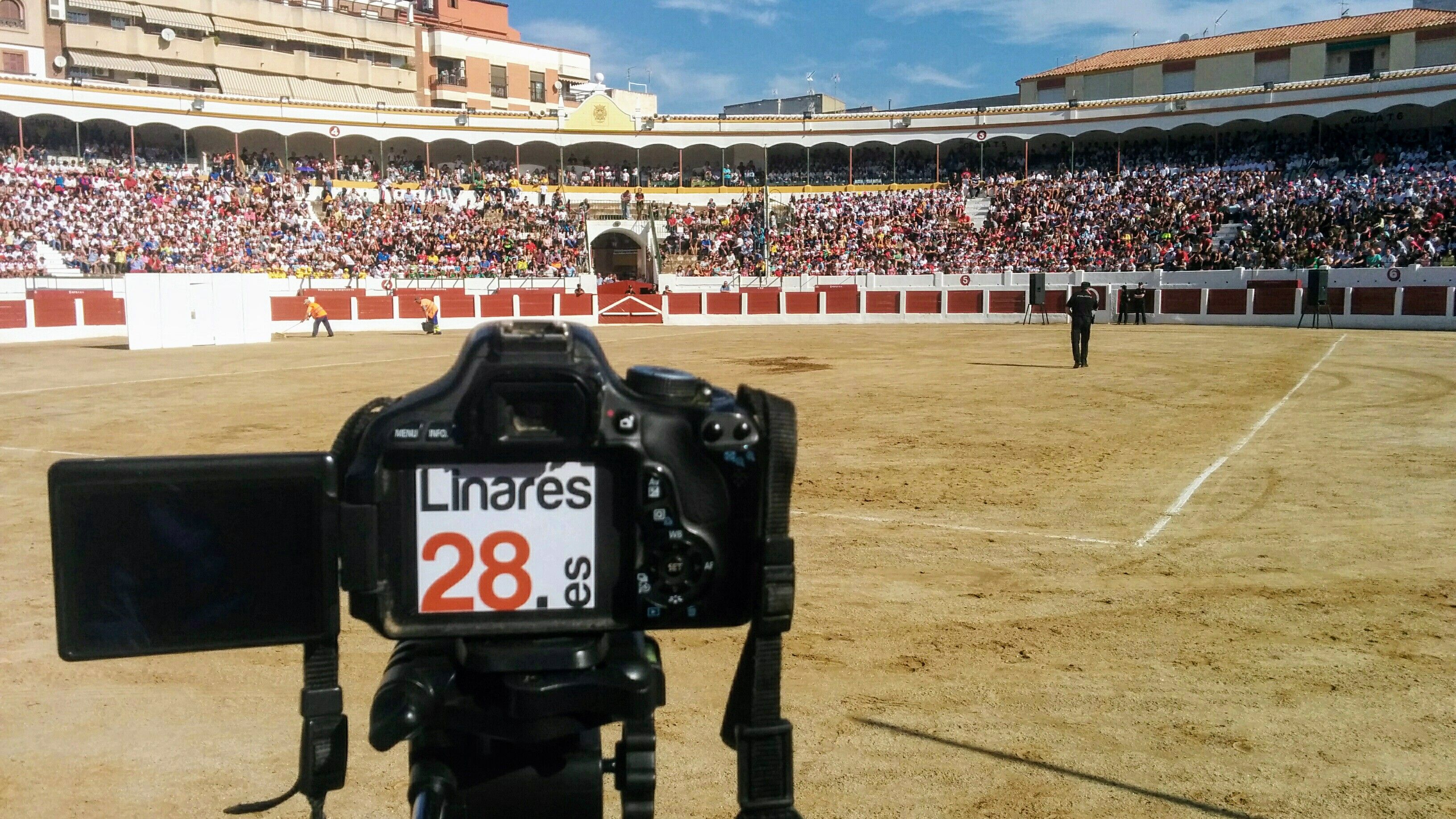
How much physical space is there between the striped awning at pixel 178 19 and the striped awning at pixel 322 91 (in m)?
4.75

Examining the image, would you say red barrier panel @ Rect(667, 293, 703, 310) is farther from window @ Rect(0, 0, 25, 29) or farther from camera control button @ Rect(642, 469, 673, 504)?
camera control button @ Rect(642, 469, 673, 504)

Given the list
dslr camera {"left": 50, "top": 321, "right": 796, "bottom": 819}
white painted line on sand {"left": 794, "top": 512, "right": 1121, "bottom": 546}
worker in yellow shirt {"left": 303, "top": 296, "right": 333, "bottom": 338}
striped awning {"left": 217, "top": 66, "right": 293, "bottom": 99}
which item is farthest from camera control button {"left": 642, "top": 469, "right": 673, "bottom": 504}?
striped awning {"left": 217, "top": 66, "right": 293, "bottom": 99}

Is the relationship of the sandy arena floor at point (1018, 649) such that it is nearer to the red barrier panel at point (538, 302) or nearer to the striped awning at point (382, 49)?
the red barrier panel at point (538, 302)

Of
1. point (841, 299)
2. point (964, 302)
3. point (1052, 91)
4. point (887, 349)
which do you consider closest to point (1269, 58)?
point (1052, 91)

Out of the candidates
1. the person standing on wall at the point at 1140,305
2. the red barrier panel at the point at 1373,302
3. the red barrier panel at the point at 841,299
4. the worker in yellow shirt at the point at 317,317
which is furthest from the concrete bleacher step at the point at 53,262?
the red barrier panel at the point at 1373,302

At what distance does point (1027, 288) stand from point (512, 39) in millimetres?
45413

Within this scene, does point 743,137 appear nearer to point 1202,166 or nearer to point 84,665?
point 1202,166

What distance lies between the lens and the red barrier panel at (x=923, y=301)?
37.1 meters

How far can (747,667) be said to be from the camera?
166cm

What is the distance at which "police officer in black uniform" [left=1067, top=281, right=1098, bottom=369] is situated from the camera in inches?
709

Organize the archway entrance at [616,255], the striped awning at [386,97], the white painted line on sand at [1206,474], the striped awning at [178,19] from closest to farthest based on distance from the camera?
→ the white painted line on sand at [1206,474]
the archway entrance at [616,255]
the striped awning at [178,19]
the striped awning at [386,97]

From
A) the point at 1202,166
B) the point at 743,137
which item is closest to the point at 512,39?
the point at 743,137

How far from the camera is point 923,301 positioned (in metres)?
37.2

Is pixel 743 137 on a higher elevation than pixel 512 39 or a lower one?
lower
